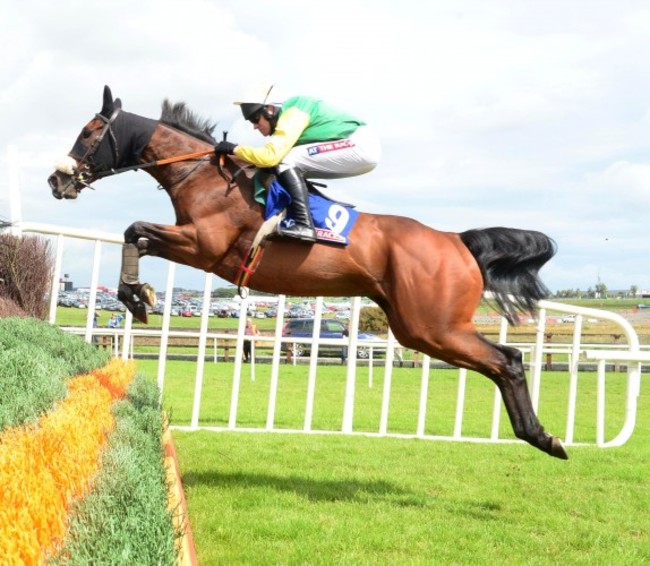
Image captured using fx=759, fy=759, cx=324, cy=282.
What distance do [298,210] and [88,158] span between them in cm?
146

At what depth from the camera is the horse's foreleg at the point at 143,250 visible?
15.3ft

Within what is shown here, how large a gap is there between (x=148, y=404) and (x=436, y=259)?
201 centimetres

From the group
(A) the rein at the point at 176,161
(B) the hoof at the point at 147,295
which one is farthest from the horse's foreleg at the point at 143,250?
(A) the rein at the point at 176,161

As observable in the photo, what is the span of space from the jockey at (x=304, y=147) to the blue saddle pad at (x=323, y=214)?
5cm

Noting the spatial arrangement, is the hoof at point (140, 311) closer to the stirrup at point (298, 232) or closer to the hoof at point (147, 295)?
the hoof at point (147, 295)

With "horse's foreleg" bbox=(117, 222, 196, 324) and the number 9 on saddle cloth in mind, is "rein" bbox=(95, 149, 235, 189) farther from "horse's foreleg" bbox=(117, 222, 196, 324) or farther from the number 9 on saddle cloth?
"horse's foreleg" bbox=(117, 222, 196, 324)

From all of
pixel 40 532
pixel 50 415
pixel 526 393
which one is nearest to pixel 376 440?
pixel 526 393

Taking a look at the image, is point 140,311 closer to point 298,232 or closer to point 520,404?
point 298,232

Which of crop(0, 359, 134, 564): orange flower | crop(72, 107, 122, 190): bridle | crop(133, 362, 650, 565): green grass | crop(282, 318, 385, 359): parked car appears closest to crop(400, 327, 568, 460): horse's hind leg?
crop(133, 362, 650, 565): green grass

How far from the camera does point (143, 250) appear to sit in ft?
15.4

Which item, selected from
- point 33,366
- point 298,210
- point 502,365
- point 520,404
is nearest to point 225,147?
point 298,210

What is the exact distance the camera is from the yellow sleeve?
4.56 meters

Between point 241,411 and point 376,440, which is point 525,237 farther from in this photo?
point 241,411

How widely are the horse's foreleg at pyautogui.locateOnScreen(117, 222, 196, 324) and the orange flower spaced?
134 centimetres
